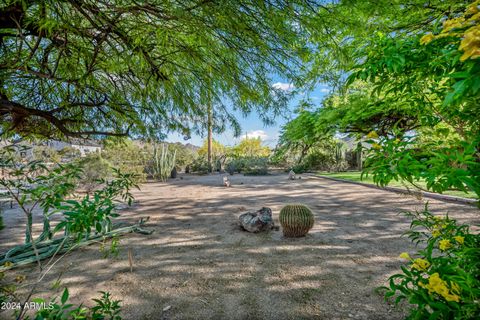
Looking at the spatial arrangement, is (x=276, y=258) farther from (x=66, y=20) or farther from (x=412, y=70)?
(x=66, y=20)

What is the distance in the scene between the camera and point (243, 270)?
2.76m

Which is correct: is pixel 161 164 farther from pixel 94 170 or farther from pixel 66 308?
pixel 66 308

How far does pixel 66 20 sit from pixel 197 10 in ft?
4.12

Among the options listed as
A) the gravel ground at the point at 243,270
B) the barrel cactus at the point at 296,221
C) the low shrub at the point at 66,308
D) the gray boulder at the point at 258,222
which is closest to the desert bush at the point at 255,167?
the gravel ground at the point at 243,270

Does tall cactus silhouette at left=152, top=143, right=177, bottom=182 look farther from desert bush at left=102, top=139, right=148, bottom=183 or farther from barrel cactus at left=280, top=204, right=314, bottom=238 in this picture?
barrel cactus at left=280, top=204, right=314, bottom=238

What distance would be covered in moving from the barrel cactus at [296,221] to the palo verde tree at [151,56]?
2011 millimetres

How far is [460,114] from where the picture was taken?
1331mm

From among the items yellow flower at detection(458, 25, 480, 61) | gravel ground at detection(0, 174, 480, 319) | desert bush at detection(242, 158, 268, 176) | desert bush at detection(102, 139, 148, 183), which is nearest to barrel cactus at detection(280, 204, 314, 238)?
gravel ground at detection(0, 174, 480, 319)

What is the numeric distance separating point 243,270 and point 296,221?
1.49m

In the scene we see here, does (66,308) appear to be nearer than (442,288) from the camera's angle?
No

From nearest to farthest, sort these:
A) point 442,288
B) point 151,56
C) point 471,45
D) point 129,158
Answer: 1. point 471,45
2. point 442,288
3. point 151,56
4. point 129,158

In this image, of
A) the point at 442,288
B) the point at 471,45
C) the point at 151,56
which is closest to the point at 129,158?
the point at 151,56

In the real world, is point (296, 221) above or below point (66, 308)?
below

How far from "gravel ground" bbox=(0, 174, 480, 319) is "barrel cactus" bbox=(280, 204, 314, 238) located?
14 centimetres
